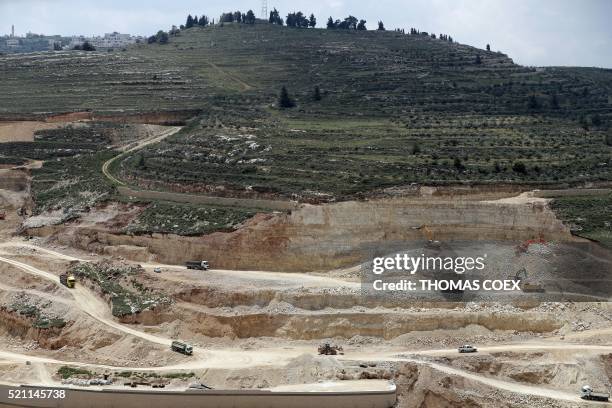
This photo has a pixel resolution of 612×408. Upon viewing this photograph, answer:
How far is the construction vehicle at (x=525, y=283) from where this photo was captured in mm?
56562

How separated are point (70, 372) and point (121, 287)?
395 inches

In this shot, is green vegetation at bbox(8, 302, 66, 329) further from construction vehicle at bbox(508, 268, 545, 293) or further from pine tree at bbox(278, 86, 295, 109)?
pine tree at bbox(278, 86, 295, 109)

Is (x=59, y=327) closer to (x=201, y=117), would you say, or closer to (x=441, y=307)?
(x=441, y=307)

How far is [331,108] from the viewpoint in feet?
305

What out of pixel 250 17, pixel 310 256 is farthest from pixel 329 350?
pixel 250 17

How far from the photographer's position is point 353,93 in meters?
98.9

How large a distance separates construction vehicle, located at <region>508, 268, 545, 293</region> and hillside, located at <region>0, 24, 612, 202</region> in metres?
11.6

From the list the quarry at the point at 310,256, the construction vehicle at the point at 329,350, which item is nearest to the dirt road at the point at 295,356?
the quarry at the point at 310,256

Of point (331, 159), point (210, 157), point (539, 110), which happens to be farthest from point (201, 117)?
point (539, 110)

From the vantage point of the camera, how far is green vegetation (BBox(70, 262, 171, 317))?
5691 cm

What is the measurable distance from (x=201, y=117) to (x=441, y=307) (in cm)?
4442

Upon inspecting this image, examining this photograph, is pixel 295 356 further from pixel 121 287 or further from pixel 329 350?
pixel 121 287

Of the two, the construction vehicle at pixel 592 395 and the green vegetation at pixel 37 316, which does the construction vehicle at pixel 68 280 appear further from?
the construction vehicle at pixel 592 395

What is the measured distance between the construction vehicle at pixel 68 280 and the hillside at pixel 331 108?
491 inches
